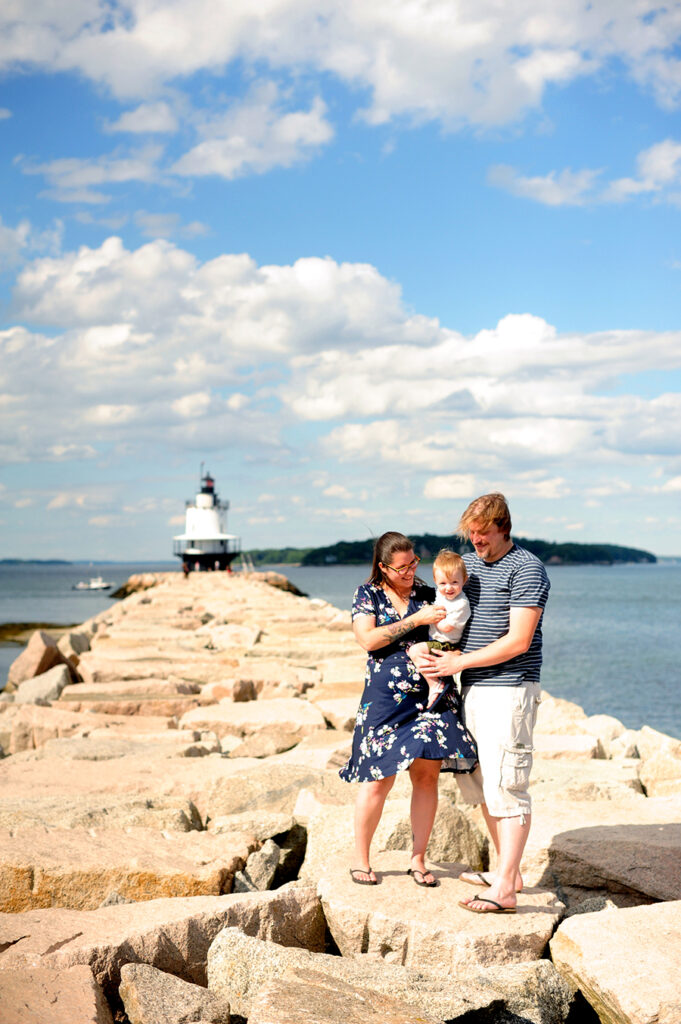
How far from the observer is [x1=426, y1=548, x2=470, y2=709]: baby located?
377 centimetres

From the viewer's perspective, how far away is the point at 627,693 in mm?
18547

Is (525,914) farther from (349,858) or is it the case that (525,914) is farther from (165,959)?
(165,959)

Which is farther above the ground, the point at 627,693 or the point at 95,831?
the point at 95,831

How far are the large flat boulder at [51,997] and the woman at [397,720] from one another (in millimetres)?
1197

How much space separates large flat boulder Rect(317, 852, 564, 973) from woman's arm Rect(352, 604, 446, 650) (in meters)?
0.98

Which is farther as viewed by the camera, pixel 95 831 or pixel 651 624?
pixel 651 624

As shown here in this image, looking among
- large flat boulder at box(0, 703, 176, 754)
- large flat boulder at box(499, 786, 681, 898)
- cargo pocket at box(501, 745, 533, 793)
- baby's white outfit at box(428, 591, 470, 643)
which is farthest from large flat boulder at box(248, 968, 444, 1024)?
large flat boulder at box(0, 703, 176, 754)

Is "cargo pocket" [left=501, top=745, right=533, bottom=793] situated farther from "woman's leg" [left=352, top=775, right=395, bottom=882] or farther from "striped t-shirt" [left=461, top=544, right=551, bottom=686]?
"woman's leg" [left=352, top=775, right=395, bottom=882]

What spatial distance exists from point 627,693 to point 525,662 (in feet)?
51.9

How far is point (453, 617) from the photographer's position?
3.79 m

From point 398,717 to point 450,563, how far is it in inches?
26.9

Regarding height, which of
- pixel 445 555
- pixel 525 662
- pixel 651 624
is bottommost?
pixel 651 624

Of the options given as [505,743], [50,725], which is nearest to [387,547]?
[505,743]

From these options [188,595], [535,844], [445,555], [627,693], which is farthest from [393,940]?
[188,595]
